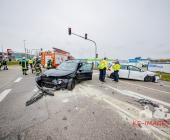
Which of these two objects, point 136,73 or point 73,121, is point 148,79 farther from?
point 73,121

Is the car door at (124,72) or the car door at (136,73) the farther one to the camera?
the car door at (124,72)

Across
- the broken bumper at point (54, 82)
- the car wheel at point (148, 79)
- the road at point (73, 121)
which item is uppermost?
the broken bumper at point (54, 82)

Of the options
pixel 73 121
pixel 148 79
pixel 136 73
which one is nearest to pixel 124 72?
pixel 136 73

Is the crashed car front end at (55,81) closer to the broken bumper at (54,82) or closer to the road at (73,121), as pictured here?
the broken bumper at (54,82)

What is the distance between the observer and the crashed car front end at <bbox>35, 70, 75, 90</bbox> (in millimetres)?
3713

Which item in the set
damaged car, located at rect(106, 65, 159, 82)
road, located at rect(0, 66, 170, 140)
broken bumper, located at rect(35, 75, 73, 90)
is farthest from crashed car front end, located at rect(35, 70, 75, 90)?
damaged car, located at rect(106, 65, 159, 82)

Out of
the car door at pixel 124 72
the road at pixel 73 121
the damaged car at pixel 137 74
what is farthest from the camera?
the car door at pixel 124 72

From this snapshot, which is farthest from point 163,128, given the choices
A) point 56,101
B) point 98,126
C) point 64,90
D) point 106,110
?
point 64,90

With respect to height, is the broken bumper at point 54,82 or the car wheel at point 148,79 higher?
the broken bumper at point 54,82

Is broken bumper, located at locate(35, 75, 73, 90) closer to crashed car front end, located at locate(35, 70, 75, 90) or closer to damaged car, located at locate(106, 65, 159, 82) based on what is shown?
crashed car front end, located at locate(35, 70, 75, 90)

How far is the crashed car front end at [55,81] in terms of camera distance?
3713mm

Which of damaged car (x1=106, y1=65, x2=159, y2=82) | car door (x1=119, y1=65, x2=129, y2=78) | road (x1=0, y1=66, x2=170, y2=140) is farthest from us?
car door (x1=119, y1=65, x2=129, y2=78)

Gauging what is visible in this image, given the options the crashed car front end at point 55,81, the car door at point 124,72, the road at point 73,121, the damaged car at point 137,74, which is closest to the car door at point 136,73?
the damaged car at point 137,74

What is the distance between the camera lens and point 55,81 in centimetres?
374
